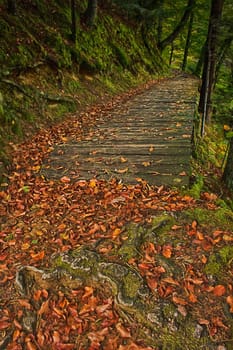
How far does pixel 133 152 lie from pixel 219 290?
3.08 meters

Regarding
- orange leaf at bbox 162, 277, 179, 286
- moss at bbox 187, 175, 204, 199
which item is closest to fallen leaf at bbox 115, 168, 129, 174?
moss at bbox 187, 175, 204, 199

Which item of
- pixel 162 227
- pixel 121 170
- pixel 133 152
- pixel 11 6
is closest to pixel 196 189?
pixel 162 227

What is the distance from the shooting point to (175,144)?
218 inches

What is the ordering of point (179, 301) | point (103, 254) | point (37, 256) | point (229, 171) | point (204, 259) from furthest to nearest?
point (229, 171) → point (37, 256) → point (103, 254) → point (204, 259) → point (179, 301)

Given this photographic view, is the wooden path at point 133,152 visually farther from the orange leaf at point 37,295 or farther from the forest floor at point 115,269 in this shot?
the orange leaf at point 37,295

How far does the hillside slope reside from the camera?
6770 mm

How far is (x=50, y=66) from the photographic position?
8672 mm

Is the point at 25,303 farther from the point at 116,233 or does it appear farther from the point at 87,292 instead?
the point at 116,233

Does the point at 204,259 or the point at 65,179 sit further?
the point at 65,179

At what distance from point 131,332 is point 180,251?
958 mm

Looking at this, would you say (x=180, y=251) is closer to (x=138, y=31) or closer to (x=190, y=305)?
(x=190, y=305)

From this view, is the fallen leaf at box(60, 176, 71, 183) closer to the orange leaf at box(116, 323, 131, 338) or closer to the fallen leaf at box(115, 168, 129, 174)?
the fallen leaf at box(115, 168, 129, 174)

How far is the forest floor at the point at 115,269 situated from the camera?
2557 mm

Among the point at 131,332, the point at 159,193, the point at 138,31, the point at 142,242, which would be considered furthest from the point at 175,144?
the point at 138,31
